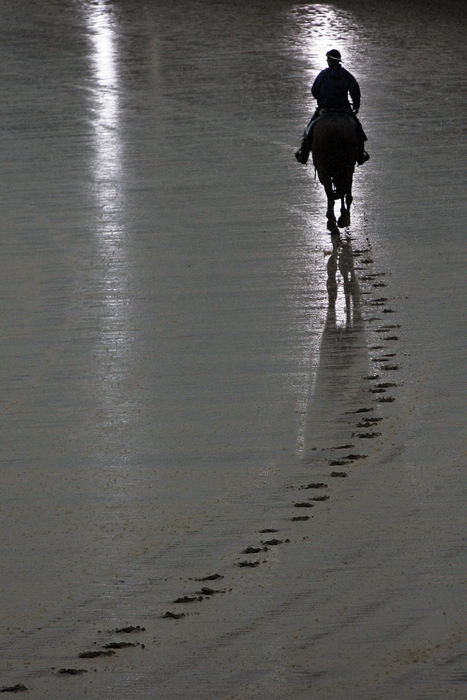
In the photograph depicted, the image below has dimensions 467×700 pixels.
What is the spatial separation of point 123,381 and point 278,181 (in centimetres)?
756

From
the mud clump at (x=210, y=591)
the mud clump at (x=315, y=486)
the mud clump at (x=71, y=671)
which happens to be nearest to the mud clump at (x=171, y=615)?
the mud clump at (x=210, y=591)

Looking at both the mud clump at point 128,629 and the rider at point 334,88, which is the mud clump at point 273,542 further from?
the rider at point 334,88

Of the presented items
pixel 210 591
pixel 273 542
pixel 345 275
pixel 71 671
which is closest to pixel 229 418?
pixel 273 542

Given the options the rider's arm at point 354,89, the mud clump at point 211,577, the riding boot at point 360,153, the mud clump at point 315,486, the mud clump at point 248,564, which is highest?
the rider's arm at point 354,89

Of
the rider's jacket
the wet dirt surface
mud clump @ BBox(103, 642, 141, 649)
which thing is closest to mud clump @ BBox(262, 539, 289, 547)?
the wet dirt surface

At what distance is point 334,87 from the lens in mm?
13961

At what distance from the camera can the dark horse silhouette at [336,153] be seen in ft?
46.1

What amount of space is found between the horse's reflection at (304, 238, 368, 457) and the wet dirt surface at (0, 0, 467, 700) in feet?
0.08

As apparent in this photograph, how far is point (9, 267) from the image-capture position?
41.8 ft

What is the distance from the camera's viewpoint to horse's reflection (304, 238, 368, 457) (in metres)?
8.55

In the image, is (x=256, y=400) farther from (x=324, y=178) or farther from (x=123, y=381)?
(x=324, y=178)

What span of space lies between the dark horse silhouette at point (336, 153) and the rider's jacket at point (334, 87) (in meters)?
0.09

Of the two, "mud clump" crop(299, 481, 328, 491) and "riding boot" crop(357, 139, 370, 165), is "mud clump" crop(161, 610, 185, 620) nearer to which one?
"mud clump" crop(299, 481, 328, 491)

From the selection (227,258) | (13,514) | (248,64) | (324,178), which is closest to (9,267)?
(227,258)
